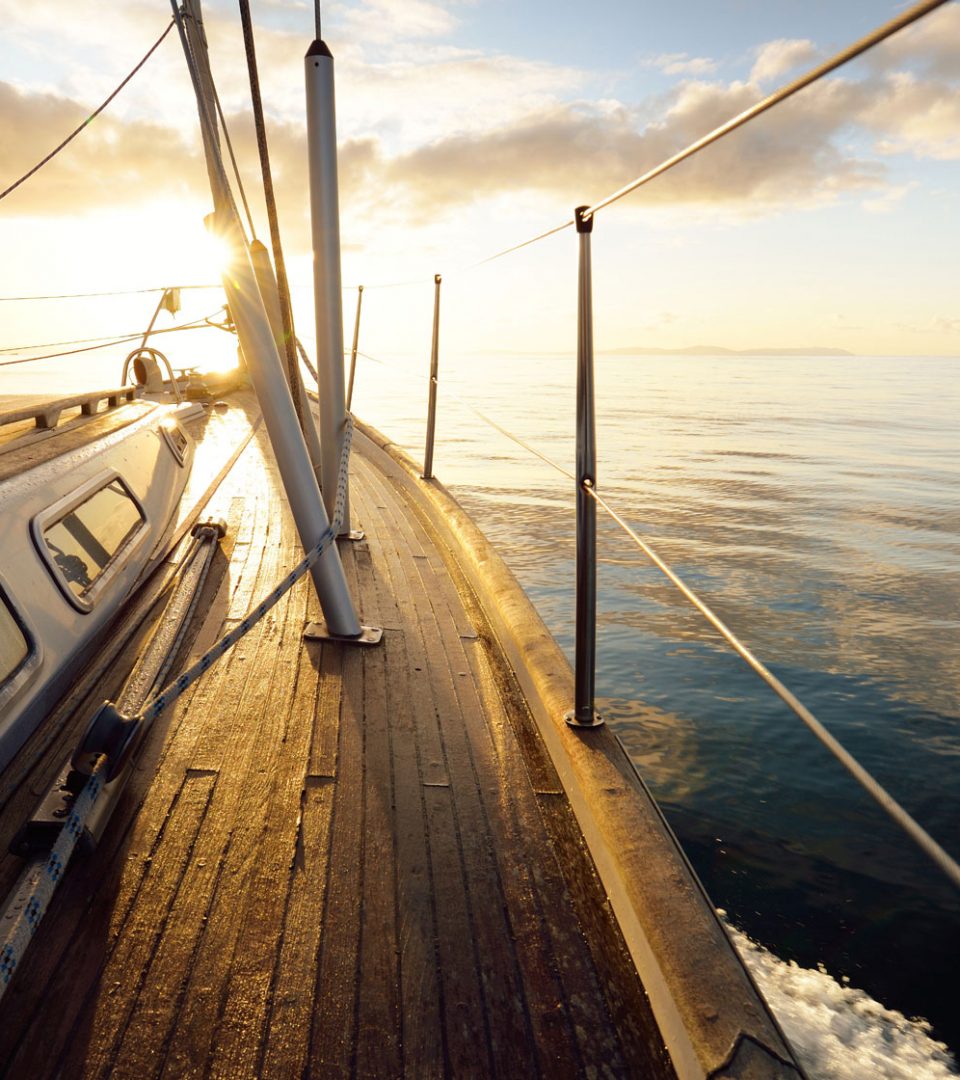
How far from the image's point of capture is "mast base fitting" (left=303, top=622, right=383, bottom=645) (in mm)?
3758

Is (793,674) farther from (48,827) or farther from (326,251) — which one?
(48,827)

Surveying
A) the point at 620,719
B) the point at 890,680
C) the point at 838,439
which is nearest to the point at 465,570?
the point at 620,719

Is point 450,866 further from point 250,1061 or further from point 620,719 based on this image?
point 620,719

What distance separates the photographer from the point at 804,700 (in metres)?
6.37

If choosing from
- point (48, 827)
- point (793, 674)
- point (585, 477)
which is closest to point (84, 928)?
point (48, 827)

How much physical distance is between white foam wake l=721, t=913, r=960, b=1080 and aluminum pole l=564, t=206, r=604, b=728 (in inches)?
58.2

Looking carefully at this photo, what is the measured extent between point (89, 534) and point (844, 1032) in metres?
4.14

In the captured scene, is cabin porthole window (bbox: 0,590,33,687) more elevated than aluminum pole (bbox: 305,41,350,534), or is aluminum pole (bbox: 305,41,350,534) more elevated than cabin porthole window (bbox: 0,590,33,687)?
aluminum pole (bbox: 305,41,350,534)

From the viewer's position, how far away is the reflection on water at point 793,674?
4.18m

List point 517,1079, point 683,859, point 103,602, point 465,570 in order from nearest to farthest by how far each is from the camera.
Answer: point 517,1079
point 683,859
point 103,602
point 465,570

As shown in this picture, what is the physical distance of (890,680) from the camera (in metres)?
6.70

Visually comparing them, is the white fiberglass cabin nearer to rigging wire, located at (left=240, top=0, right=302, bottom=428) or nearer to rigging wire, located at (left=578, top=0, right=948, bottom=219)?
rigging wire, located at (left=240, top=0, right=302, bottom=428)

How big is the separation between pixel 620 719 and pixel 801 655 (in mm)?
2144

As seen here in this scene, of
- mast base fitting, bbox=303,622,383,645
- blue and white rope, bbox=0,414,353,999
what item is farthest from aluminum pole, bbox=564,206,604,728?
mast base fitting, bbox=303,622,383,645
